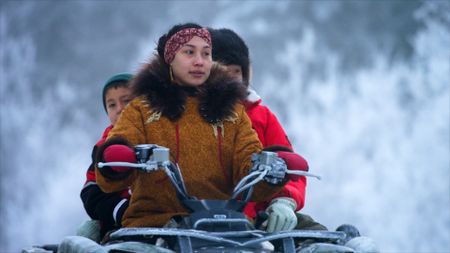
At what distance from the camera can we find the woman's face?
5.71 metres

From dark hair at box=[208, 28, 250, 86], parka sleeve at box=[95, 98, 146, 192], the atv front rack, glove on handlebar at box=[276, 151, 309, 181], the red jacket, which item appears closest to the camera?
the atv front rack

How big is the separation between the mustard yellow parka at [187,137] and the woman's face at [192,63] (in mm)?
57

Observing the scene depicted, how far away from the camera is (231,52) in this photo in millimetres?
7207

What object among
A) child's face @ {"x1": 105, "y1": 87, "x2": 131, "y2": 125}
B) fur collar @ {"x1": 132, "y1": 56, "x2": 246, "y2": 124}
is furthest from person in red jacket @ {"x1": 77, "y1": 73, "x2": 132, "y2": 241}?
child's face @ {"x1": 105, "y1": 87, "x2": 131, "y2": 125}

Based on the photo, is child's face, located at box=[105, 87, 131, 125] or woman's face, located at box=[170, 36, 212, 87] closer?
woman's face, located at box=[170, 36, 212, 87]

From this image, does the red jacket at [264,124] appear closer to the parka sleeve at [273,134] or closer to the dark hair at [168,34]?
the parka sleeve at [273,134]

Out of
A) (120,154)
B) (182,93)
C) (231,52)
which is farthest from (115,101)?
(120,154)

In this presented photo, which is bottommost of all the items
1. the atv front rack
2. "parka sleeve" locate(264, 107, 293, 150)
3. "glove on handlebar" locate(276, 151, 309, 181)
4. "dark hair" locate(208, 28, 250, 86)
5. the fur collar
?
the atv front rack

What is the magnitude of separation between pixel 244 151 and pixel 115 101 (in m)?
1.98

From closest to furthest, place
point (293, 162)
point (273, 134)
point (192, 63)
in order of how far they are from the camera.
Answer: point (293, 162) → point (192, 63) → point (273, 134)

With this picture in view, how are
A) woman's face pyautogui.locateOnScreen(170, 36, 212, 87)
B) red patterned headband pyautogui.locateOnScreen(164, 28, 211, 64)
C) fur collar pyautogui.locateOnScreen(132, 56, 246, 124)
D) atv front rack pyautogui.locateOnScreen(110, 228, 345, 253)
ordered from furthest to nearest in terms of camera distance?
red patterned headband pyautogui.locateOnScreen(164, 28, 211, 64) < woman's face pyautogui.locateOnScreen(170, 36, 212, 87) < fur collar pyautogui.locateOnScreen(132, 56, 246, 124) < atv front rack pyautogui.locateOnScreen(110, 228, 345, 253)

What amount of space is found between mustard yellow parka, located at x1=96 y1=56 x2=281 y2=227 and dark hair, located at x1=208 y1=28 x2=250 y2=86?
1.47 metres

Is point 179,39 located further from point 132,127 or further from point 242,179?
point 242,179

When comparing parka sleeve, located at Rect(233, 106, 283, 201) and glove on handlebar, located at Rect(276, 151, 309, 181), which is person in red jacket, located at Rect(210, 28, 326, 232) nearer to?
parka sleeve, located at Rect(233, 106, 283, 201)
